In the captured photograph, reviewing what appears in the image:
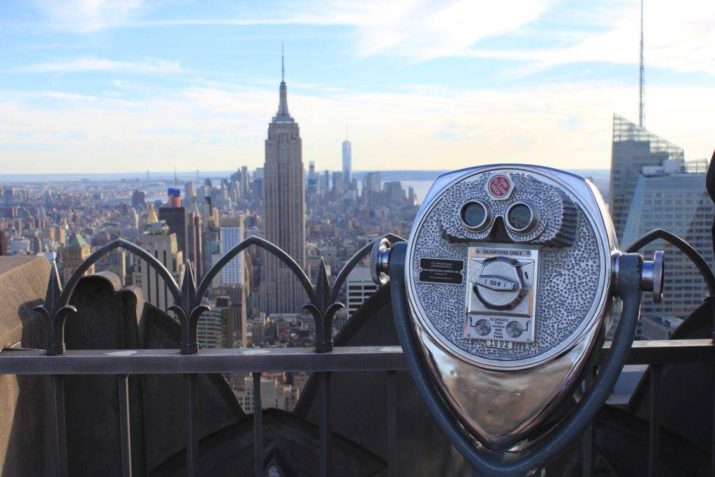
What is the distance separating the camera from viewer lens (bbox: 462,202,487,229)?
66.2 inches

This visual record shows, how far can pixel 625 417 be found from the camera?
2738 millimetres

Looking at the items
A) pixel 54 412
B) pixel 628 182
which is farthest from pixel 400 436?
pixel 628 182

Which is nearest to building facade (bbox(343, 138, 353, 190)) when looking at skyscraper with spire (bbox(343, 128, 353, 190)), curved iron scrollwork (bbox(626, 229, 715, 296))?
skyscraper with spire (bbox(343, 128, 353, 190))

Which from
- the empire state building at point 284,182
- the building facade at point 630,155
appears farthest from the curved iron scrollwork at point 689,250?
the empire state building at point 284,182

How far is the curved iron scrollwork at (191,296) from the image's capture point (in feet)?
7.91

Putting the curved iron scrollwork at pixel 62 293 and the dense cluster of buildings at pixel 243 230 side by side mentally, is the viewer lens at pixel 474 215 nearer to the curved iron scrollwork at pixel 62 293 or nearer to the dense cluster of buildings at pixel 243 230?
the dense cluster of buildings at pixel 243 230

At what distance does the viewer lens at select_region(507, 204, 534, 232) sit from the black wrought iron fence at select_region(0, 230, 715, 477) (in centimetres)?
85

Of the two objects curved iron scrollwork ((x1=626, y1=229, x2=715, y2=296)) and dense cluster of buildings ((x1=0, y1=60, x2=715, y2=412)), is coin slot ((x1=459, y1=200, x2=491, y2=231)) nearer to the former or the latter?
dense cluster of buildings ((x1=0, y1=60, x2=715, y2=412))

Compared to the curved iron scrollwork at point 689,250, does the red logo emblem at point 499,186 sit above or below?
above

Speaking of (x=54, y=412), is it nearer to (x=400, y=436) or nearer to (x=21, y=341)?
(x=21, y=341)

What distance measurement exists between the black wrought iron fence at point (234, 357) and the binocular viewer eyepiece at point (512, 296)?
2.29ft

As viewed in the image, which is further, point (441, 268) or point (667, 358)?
point (667, 358)

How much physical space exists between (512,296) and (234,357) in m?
1.09

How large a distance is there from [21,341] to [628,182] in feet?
118
